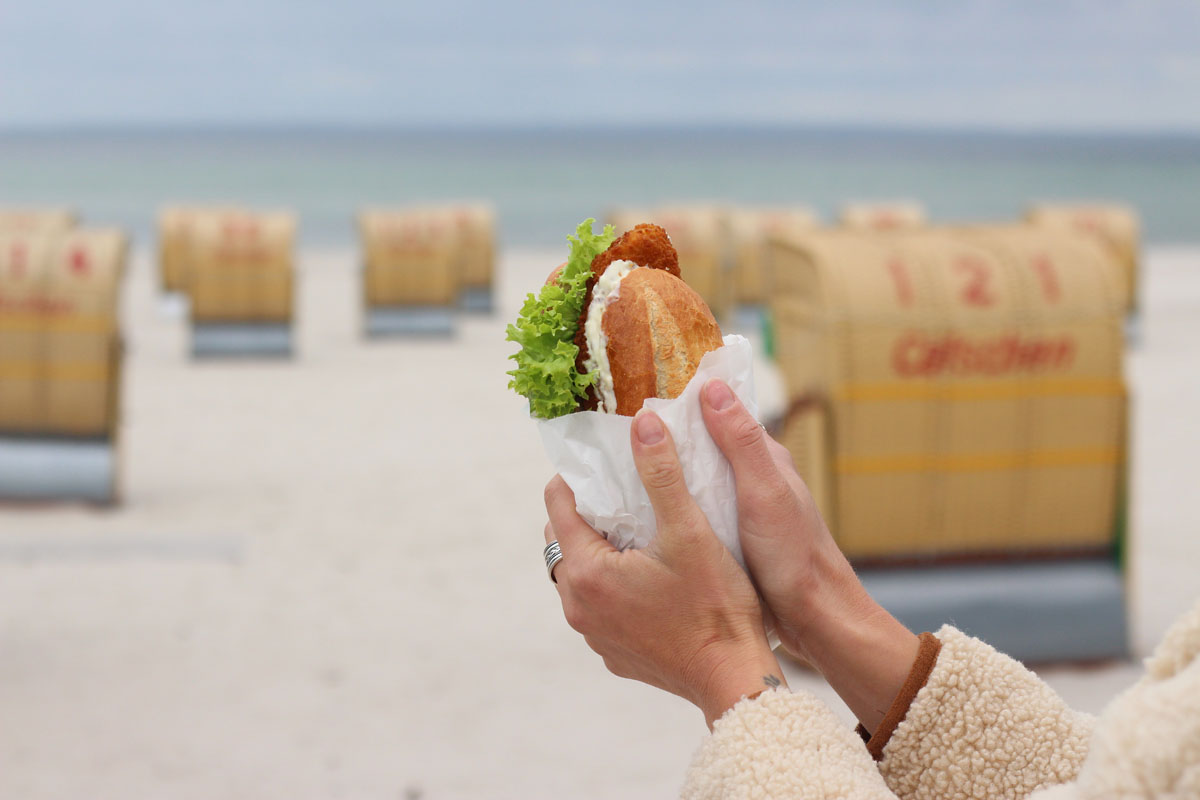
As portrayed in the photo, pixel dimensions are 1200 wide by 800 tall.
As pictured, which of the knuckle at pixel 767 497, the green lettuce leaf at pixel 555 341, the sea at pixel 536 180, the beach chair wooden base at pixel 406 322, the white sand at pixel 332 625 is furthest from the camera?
the sea at pixel 536 180

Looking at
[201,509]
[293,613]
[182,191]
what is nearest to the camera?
[293,613]

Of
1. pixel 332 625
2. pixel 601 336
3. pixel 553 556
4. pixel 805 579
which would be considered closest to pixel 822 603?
pixel 805 579

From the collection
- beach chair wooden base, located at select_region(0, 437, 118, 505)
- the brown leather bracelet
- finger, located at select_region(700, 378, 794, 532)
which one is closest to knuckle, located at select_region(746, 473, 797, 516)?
finger, located at select_region(700, 378, 794, 532)

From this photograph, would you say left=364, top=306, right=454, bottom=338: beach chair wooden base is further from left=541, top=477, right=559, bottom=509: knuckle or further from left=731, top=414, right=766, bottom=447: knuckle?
left=731, top=414, right=766, bottom=447: knuckle

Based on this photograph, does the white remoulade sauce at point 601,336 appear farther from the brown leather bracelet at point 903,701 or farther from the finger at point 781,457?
the brown leather bracelet at point 903,701

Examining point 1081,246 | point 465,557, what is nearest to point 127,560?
point 465,557

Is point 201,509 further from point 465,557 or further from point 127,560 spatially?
point 465,557

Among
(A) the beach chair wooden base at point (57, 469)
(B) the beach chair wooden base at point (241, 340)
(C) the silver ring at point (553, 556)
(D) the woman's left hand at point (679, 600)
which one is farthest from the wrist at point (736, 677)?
(B) the beach chair wooden base at point (241, 340)
